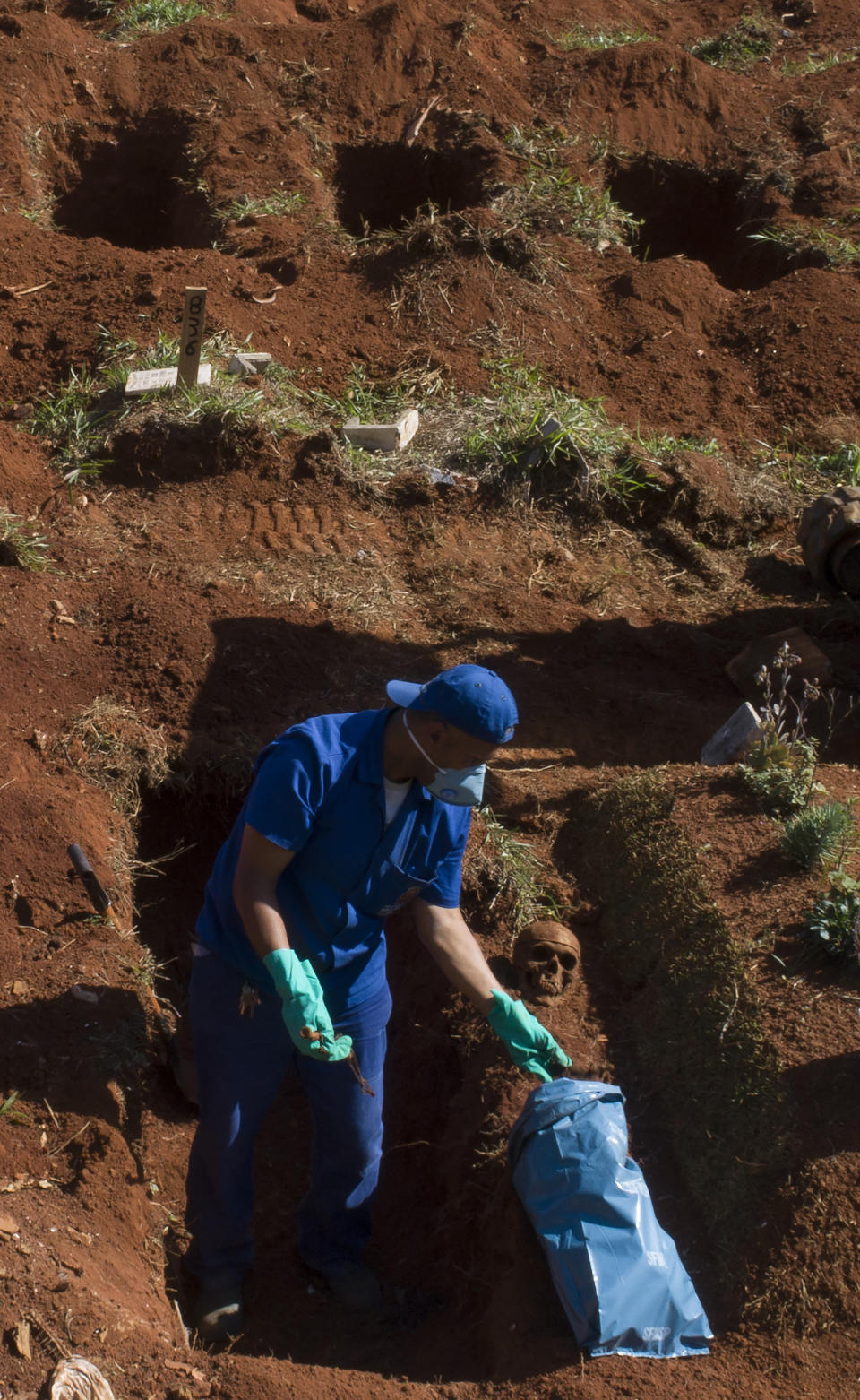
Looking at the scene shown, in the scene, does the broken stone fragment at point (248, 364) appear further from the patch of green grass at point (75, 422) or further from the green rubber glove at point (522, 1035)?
the green rubber glove at point (522, 1035)

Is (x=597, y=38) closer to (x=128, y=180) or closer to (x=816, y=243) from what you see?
(x=816, y=243)

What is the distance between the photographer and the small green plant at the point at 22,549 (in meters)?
5.57

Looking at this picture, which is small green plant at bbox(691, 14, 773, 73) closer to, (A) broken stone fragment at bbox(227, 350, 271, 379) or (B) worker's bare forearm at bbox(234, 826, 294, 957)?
(A) broken stone fragment at bbox(227, 350, 271, 379)

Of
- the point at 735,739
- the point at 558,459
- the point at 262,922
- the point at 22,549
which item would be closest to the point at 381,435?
the point at 558,459

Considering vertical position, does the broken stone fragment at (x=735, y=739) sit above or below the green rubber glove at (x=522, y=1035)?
below

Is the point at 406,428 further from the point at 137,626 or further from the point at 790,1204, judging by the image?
the point at 790,1204

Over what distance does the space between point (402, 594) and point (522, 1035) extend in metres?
3.03

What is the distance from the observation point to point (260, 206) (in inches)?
331

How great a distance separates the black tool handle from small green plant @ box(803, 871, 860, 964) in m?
2.30

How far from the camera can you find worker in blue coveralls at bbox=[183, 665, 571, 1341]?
276cm

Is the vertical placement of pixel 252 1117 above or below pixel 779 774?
below

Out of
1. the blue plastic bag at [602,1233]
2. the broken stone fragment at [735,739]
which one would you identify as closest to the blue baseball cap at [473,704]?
the blue plastic bag at [602,1233]

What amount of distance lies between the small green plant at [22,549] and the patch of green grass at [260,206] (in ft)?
11.9

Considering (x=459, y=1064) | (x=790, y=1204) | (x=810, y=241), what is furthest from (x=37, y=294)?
(x=790, y=1204)
